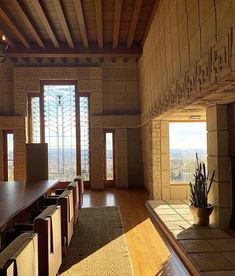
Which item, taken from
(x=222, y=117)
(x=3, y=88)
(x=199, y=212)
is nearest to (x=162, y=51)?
(x=222, y=117)

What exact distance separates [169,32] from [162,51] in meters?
0.66

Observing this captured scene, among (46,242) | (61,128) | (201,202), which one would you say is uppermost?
Answer: (61,128)

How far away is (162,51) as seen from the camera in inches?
216

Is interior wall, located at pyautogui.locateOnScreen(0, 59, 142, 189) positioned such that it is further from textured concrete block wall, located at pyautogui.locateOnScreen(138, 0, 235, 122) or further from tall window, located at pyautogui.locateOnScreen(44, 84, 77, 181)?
textured concrete block wall, located at pyautogui.locateOnScreen(138, 0, 235, 122)

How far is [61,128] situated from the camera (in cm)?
943

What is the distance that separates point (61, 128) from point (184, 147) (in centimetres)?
416

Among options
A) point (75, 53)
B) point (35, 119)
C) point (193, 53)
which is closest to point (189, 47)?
point (193, 53)

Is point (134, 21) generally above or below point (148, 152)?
above

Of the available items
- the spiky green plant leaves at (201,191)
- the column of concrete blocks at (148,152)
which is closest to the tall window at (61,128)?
the column of concrete blocks at (148,152)

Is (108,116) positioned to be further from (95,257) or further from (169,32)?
(95,257)

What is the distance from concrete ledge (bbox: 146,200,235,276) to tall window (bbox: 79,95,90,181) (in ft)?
13.9

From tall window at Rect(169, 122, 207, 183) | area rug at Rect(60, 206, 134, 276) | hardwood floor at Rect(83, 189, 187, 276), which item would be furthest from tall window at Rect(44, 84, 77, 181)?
area rug at Rect(60, 206, 134, 276)

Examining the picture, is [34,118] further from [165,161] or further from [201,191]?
[201,191]

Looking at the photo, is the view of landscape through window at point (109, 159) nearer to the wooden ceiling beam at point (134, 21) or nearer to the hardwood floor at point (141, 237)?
the hardwood floor at point (141, 237)
